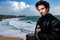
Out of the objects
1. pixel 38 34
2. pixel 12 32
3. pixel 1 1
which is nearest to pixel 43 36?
pixel 38 34

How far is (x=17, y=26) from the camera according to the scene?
1769mm

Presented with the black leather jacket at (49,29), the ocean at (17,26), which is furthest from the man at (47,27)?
the ocean at (17,26)

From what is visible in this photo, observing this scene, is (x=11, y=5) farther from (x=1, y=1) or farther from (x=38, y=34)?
(x=38, y=34)

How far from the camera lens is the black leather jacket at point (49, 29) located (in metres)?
1.06

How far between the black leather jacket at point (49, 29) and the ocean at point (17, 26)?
56 cm

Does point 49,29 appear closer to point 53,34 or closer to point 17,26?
point 53,34

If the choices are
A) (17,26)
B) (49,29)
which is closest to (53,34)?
(49,29)

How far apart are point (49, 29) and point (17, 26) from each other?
0.74 meters

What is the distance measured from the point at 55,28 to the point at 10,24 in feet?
2.72

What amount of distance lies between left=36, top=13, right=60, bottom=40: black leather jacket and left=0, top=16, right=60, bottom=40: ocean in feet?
1.84

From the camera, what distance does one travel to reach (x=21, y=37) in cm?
173

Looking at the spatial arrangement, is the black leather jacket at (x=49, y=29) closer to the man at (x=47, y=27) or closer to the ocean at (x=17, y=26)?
the man at (x=47, y=27)

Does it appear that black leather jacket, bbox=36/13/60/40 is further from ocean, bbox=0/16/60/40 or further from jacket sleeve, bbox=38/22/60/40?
ocean, bbox=0/16/60/40

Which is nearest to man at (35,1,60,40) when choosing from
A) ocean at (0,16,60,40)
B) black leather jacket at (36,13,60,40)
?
black leather jacket at (36,13,60,40)
